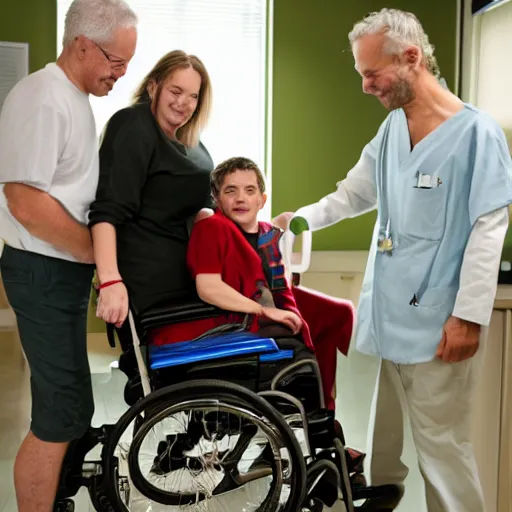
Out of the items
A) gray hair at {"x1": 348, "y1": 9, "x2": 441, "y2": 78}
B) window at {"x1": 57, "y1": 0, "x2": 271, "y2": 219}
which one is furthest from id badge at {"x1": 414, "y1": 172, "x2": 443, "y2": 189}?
window at {"x1": 57, "y1": 0, "x2": 271, "y2": 219}

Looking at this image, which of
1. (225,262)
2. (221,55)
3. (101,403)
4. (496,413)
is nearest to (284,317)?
(225,262)

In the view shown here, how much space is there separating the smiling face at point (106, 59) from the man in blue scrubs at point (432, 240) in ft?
1.80

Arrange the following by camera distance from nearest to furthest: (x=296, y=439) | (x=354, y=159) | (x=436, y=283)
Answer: (x=296, y=439)
(x=436, y=283)
(x=354, y=159)

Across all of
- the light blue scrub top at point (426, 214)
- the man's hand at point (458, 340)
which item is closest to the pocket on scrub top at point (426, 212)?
the light blue scrub top at point (426, 214)

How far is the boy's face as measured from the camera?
1915 millimetres

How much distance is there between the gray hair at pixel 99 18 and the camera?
1.77m

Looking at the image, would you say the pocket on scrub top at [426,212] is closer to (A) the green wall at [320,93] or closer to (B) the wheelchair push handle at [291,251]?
(B) the wheelchair push handle at [291,251]

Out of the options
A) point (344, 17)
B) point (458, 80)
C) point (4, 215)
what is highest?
point (344, 17)

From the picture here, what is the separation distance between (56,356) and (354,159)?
1.13 metres

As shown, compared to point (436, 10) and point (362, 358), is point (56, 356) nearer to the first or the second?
point (362, 358)

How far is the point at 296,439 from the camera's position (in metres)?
1.76

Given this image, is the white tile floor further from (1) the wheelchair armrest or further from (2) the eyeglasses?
(2) the eyeglasses

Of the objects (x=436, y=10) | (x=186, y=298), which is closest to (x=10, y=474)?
(x=186, y=298)

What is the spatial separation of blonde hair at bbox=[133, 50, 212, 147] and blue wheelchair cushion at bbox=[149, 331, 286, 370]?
0.49m
